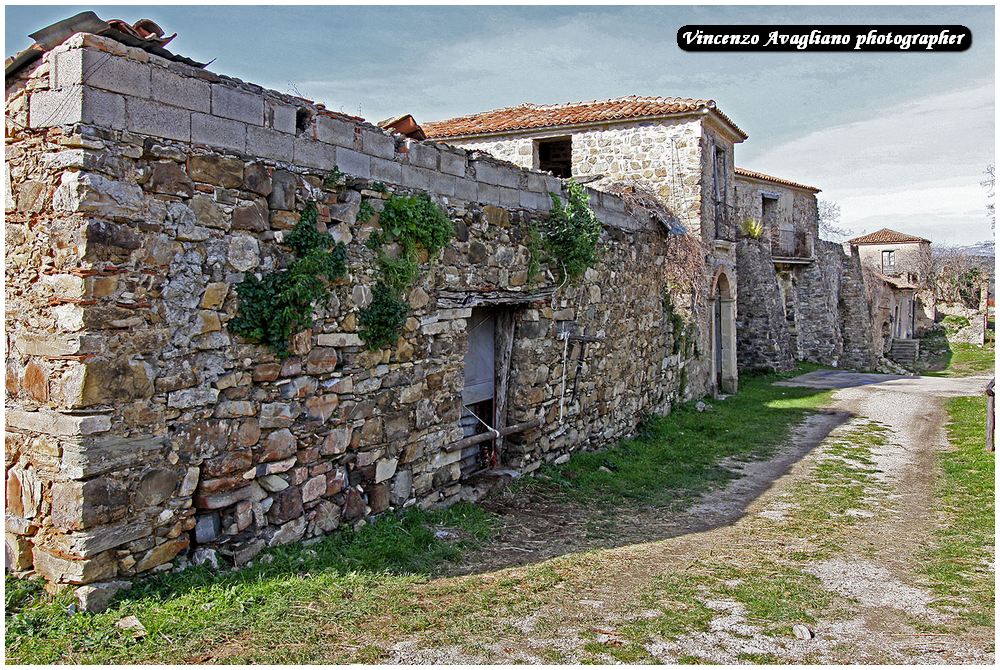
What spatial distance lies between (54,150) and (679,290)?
10.7 meters

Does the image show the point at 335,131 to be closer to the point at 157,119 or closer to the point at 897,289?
the point at 157,119

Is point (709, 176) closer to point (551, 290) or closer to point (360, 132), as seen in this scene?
point (551, 290)

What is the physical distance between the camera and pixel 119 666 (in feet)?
12.7

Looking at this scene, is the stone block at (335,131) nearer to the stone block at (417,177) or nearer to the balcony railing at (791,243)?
the stone block at (417,177)

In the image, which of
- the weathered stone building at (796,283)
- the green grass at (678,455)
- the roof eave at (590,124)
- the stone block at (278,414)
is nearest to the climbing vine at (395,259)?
the stone block at (278,414)

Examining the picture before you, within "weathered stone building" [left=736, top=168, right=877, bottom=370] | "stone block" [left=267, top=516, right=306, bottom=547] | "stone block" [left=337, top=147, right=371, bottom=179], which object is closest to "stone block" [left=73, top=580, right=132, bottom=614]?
"stone block" [left=267, top=516, right=306, bottom=547]

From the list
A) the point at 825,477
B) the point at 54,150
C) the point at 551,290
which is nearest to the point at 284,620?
the point at 54,150

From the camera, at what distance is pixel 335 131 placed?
5871 mm

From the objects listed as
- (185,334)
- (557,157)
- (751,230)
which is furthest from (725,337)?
(185,334)

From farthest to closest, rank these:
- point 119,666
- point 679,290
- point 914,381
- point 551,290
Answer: point 914,381
point 679,290
point 551,290
point 119,666

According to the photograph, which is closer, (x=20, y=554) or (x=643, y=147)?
(x=20, y=554)

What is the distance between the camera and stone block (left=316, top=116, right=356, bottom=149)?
5.75 metres

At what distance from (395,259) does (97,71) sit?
2665mm

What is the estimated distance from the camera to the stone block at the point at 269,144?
5.25 m
